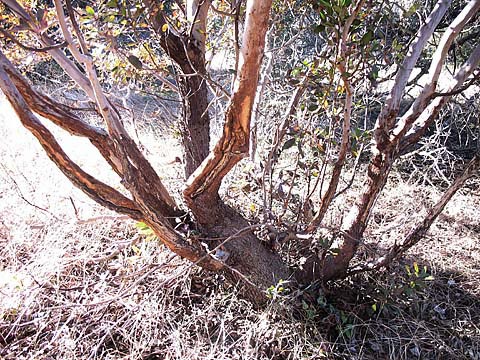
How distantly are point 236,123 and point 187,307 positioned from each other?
93 cm

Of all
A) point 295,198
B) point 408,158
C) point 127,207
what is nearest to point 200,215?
point 127,207

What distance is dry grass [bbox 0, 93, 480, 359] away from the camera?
159 cm

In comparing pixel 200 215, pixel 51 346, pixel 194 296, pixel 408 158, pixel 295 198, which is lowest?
pixel 51 346

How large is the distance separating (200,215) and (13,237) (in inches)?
45.5

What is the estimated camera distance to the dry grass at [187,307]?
62.8 inches

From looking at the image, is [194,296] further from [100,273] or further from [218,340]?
[100,273]

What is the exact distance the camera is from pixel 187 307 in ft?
5.79

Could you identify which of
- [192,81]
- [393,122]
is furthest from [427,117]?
[192,81]

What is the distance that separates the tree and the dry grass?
150 mm

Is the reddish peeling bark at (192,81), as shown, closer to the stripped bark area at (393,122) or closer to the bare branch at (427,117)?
the stripped bark area at (393,122)

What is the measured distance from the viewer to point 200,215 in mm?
1656

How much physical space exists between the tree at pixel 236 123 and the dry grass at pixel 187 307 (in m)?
0.15

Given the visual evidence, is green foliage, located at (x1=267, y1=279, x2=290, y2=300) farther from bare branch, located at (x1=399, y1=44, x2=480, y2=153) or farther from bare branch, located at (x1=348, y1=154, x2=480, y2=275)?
bare branch, located at (x1=399, y1=44, x2=480, y2=153)

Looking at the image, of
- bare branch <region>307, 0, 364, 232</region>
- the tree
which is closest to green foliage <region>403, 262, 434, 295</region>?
the tree
